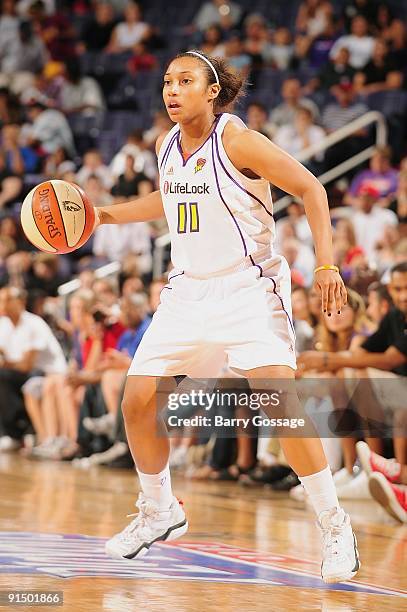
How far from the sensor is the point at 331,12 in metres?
13.7

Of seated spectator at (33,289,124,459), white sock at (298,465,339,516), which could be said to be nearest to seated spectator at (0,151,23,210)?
seated spectator at (33,289,124,459)

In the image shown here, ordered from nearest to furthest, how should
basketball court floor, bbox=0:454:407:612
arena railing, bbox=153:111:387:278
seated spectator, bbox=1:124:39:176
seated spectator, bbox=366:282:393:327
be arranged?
basketball court floor, bbox=0:454:407:612 → seated spectator, bbox=366:282:393:327 → arena railing, bbox=153:111:387:278 → seated spectator, bbox=1:124:39:176

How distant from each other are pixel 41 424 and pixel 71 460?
0.76 meters

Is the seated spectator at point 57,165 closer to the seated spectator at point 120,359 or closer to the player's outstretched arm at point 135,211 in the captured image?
the seated spectator at point 120,359

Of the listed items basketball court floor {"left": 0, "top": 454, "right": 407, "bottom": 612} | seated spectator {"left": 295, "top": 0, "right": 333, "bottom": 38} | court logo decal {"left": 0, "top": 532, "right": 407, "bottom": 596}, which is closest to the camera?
basketball court floor {"left": 0, "top": 454, "right": 407, "bottom": 612}

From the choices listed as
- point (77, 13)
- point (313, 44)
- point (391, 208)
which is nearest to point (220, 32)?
point (313, 44)

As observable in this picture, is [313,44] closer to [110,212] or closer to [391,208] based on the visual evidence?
[391,208]

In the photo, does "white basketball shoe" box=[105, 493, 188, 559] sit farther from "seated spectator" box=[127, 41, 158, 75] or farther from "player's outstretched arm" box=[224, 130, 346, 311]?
"seated spectator" box=[127, 41, 158, 75]

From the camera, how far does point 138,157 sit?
12750 millimetres

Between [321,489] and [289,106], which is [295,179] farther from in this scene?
[289,106]

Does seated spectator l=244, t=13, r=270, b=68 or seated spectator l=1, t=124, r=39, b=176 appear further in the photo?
seated spectator l=244, t=13, r=270, b=68

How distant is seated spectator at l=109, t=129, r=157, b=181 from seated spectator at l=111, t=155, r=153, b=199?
0.24 m

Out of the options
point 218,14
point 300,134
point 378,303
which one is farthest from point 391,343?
point 218,14

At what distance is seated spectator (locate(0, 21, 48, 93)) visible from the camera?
15.5 m
